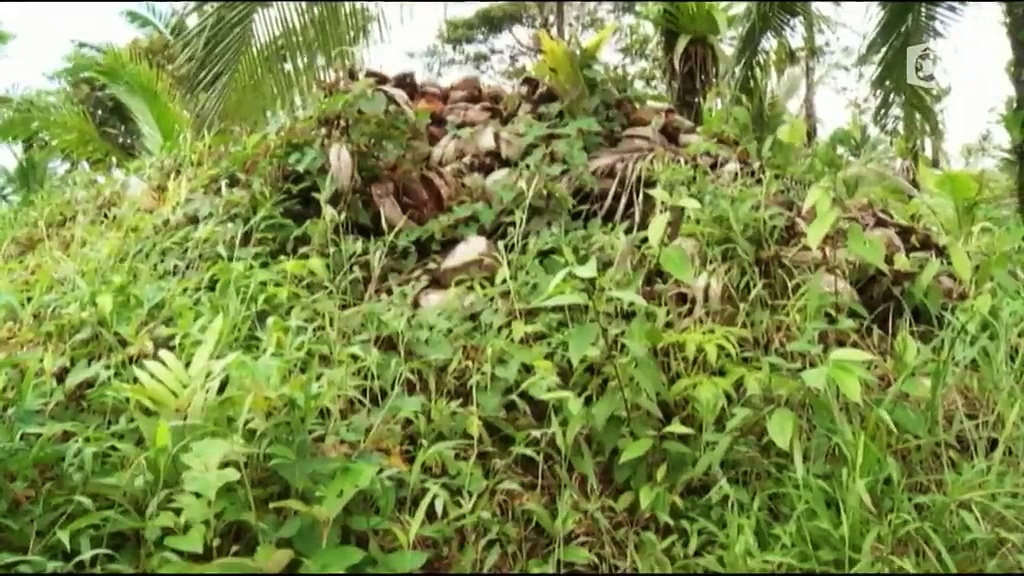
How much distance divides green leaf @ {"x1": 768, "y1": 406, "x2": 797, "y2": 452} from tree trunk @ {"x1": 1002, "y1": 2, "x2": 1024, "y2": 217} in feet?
3.39

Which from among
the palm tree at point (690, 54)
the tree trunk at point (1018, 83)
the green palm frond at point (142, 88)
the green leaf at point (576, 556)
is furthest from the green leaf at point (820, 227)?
the green palm frond at point (142, 88)

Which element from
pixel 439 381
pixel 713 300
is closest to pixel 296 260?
pixel 439 381

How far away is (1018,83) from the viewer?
2.45 m

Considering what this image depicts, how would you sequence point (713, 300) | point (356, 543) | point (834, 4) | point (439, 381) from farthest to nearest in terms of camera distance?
1. point (713, 300)
2. point (439, 381)
3. point (356, 543)
4. point (834, 4)

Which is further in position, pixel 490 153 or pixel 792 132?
pixel 490 153

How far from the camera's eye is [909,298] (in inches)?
103

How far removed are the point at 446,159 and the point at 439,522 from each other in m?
1.65

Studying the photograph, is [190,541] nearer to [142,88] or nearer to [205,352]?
[205,352]

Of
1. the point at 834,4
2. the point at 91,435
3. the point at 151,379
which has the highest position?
the point at 834,4

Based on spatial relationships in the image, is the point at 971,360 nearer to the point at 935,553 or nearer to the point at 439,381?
the point at 935,553

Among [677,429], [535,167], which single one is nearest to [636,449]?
[677,429]

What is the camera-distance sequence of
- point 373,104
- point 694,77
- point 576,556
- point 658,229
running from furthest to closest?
point 694,77 < point 373,104 < point 658,229 < point 576,556

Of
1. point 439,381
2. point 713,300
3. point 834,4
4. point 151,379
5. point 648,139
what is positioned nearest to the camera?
point 834,4

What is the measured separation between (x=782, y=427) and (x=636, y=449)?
31 centimetres
